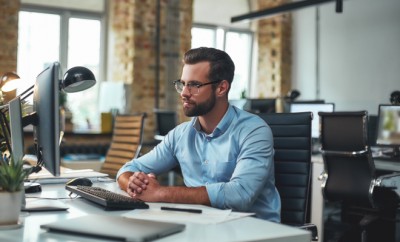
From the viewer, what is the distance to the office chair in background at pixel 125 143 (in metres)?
3.93

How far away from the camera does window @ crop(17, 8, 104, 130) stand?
6.40 meters

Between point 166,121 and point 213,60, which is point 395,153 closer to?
point 166,121

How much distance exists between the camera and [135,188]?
1.94m

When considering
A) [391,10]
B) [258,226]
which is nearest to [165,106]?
[391,10]

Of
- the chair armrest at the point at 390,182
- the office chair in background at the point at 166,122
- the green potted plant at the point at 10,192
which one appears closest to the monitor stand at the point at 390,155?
the chair armrest at the point at 390,182

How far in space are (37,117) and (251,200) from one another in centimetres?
80

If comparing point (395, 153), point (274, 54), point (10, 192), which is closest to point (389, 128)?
point (395, 153)

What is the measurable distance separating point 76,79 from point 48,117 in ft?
1.05

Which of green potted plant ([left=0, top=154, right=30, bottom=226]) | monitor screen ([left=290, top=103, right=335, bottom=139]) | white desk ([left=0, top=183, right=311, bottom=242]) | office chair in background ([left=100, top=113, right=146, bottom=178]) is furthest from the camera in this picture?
monitor screen ([left=290, top=103, right=335, bottom=139])

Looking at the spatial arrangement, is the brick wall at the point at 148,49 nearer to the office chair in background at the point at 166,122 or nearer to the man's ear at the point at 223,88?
the office chair in background at the point at 166,122

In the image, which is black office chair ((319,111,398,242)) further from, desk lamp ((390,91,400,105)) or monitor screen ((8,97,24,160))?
monitor screen ((8,97,24,160))

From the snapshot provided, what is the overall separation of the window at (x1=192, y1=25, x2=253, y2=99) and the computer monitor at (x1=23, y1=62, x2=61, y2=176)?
606cm

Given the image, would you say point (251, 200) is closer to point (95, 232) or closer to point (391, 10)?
point (95, 232)

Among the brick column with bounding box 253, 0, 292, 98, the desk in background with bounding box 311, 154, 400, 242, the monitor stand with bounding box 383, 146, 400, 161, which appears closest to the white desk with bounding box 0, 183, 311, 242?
the desk in background with bounding box 311, 154, 400, 242
